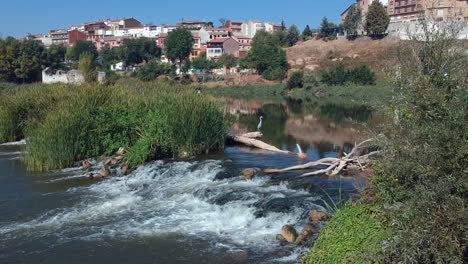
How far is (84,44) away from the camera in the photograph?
92250 mm

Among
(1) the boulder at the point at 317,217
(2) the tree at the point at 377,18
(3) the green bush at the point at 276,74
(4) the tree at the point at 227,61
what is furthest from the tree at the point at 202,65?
(1) the boulder at the point at 317,217

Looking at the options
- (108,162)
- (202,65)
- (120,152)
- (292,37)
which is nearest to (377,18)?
(292,37)

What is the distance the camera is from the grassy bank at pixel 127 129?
54.6 ft

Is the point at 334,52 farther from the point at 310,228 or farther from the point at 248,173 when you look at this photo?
the point at 310,228

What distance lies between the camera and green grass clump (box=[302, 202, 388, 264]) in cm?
645

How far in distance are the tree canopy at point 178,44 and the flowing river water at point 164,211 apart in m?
63.8

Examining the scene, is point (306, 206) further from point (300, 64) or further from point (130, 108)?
point (300, 64)

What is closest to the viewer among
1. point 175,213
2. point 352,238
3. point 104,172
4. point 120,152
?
point 352,238

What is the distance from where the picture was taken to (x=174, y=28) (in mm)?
111812

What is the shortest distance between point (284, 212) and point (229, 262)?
242cm

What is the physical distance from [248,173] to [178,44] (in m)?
68.4

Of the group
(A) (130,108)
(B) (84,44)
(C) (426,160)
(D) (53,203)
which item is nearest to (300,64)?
(B) (84,44)

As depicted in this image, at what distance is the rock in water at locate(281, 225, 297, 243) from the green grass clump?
46.1 inches

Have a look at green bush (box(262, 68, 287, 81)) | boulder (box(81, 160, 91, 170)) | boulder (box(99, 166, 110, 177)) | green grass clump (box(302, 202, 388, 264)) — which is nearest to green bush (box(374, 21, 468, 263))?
green grass clump (box(302, 202, 388, 264))
